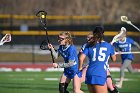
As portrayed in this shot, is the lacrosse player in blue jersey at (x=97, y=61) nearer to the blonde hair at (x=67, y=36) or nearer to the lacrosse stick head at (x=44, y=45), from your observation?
the blonde hair at (x=67, y=36)

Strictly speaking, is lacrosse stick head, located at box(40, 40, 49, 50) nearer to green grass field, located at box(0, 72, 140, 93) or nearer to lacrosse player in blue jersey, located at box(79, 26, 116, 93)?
lacrosse player in blue jersey, located at box(79, 26, 116, 93)

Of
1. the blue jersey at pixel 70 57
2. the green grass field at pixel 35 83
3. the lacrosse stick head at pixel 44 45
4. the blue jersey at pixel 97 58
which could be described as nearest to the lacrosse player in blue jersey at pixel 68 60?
A: the blue jersey at pixel 70 57

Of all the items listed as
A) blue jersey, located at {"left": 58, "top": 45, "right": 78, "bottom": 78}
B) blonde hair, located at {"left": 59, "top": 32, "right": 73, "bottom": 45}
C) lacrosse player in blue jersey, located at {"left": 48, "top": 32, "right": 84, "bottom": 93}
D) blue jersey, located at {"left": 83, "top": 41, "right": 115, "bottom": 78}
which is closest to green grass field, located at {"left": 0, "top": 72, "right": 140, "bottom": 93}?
lacrosse player in blue jersey, located at {"left": 48, "top": 32, "right": 84, "bottom": 93}

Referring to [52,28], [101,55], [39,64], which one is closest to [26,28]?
[52,28]

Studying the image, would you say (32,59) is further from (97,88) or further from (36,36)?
(97,88)

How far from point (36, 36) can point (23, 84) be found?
13039 mm

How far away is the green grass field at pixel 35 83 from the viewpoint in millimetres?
19516

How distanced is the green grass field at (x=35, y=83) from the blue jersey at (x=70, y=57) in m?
4.20

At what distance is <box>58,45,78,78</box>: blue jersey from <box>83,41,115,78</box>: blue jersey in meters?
2.03

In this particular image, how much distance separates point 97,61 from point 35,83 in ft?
31.7

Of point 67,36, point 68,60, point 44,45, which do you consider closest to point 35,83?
point 44,45

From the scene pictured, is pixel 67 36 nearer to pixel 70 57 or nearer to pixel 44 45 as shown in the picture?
pixel 70 57

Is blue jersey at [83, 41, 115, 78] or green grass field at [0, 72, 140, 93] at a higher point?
blue jersey at [83, 41, 115, 78]

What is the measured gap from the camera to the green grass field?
1952 centimetres
